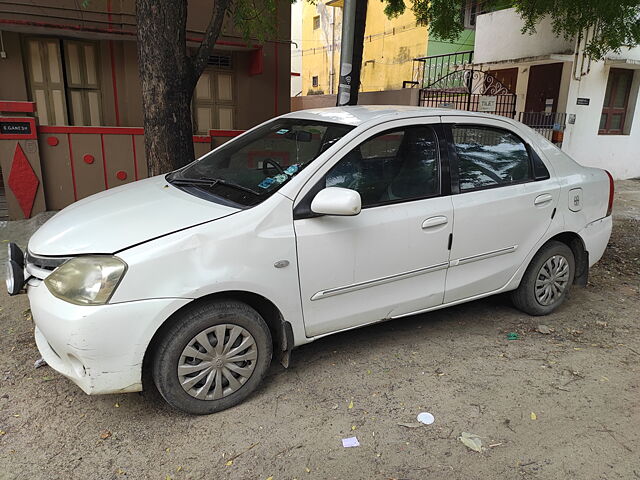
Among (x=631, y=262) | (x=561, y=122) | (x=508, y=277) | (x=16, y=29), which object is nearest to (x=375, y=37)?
(x=561, y=122)

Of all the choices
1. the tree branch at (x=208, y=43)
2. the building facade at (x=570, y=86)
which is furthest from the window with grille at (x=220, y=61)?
the building facade at (x=570, y=86)

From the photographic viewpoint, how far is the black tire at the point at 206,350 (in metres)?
2.75

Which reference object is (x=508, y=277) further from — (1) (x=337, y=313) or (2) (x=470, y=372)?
(1) (x=337, y=313)

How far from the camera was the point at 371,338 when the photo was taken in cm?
396

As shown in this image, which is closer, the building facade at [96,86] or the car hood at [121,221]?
the car hood at [121,221]

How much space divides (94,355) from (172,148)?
3053 mm

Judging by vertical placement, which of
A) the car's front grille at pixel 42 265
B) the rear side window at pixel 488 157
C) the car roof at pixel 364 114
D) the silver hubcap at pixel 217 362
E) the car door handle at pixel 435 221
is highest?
the car roof at pixel 364 114

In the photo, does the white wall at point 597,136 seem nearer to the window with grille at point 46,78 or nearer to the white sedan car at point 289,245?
the white sedan car at point 289,245

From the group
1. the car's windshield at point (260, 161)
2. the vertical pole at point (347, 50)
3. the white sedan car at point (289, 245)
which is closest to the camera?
the white sedan car at point (289, 245)

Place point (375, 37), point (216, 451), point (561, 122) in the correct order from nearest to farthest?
point (216, 451) → point (561, 122) → point (375, 37)

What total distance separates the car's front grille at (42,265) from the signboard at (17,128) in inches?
186

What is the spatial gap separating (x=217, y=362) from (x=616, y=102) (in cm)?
1314

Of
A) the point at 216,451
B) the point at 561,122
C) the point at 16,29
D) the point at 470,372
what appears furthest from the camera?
the point at 561,122

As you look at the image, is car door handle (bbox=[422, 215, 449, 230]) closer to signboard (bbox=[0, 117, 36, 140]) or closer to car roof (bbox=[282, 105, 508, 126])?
car roof (bbox=[282, 105, 508, 126])
